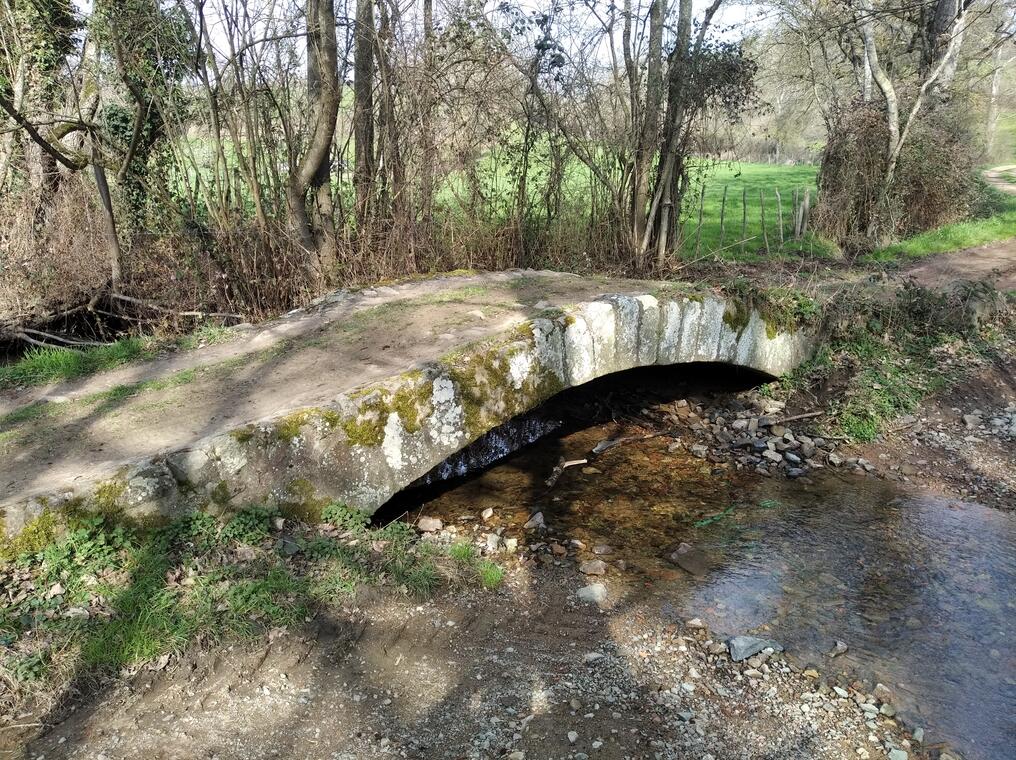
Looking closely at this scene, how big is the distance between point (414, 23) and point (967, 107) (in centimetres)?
1252

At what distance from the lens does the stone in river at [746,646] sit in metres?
3.83

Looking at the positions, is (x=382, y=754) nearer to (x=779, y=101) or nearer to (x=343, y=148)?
(x=343, y=148)

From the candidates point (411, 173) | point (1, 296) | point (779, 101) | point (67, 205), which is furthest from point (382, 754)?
point (779, 101)

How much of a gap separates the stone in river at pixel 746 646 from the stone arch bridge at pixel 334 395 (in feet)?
6.90

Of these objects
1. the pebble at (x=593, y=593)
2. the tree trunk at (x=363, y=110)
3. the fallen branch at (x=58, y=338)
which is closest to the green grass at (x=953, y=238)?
the tree trunk at (x=363, y=110)

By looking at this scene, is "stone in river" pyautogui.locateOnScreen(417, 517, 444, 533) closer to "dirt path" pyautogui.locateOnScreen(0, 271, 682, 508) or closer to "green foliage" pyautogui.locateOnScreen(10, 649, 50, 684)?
"dirt path" pyautogui.locateOnScreen(0, 271, 682, 508)

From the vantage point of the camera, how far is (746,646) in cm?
387

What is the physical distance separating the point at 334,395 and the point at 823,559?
138 inches

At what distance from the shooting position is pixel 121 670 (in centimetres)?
329

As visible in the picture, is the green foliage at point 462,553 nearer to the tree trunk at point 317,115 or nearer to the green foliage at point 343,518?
the green foliage at point 343,518

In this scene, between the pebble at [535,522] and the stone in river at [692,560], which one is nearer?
the stone in river at [692,560]

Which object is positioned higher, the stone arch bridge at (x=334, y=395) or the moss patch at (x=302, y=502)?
the stone arch bridge at (x=334, y=395)

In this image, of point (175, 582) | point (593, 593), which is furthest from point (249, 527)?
point (593, 593)

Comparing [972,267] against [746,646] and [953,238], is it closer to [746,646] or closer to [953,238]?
[953,238]
